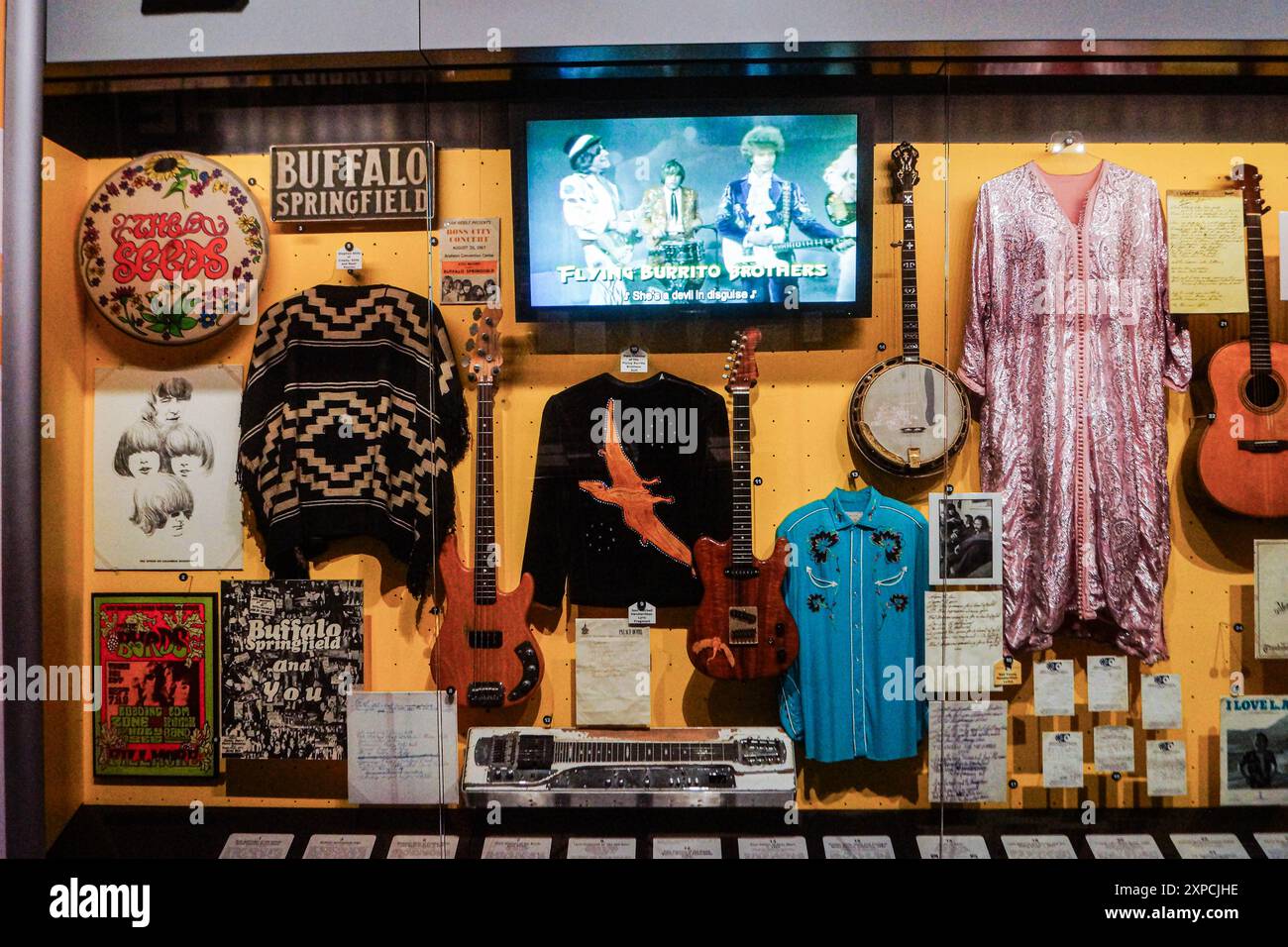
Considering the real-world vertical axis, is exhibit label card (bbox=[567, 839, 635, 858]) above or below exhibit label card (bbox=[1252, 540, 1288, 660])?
below

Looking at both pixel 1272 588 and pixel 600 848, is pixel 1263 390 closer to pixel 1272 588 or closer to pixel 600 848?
pixel 1272 588

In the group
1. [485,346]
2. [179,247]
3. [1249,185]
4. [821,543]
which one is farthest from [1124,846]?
[179,247]

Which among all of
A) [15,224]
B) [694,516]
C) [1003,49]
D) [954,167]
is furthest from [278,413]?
[1003,49]

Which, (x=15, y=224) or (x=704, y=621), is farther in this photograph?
(x=704, y=621)

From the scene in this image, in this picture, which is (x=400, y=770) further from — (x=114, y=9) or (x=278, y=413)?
(x=114, y=9)

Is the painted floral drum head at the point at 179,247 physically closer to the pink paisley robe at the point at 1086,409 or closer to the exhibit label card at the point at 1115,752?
the pink paisley robe at the point at 1086,409

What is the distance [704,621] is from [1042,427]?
1017mm

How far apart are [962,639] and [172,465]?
7.06 feet

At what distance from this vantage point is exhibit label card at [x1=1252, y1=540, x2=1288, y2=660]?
1.93m

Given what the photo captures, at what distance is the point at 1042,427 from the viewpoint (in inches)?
75.7

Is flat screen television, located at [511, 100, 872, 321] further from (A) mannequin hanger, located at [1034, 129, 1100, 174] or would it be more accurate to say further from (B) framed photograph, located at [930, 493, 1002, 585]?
(B) framed photograph, located at [930, 493, 1002, 585]

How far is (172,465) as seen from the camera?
199 centimetres

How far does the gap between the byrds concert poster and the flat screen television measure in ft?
4.39

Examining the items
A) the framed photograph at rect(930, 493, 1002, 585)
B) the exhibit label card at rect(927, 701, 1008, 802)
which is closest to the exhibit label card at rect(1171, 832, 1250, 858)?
the exhibit label card at rect(927, 701, 1008, 802)
